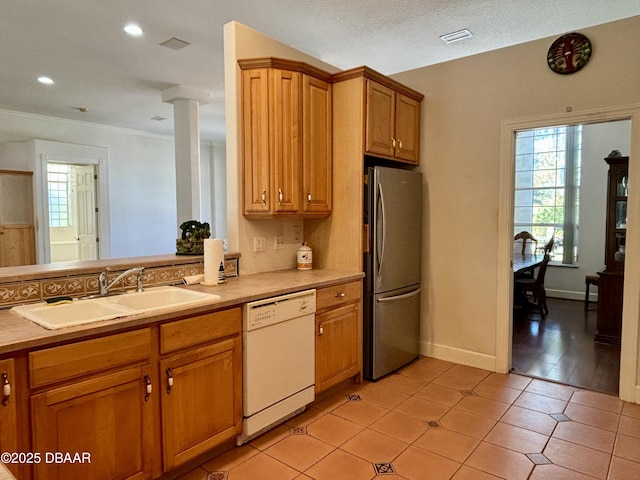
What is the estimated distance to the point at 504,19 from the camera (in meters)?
3.26

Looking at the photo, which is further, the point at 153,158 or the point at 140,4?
the point at 153,158

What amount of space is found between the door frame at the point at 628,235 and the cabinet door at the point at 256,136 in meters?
1.89

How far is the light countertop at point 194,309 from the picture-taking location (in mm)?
1473

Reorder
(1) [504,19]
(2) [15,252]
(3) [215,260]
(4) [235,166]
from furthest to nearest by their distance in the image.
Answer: (2) [15,252], (1) [504,19], (4) [235,166], (3) [215,260]

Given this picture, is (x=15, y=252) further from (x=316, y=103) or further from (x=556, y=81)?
(x=556, y=81)

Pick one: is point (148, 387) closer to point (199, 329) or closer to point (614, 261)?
point (199, 329)

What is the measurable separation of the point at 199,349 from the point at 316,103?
1.92 metres

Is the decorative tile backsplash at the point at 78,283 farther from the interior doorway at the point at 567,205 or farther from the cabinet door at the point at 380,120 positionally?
the interior doorway at the point at 567,205

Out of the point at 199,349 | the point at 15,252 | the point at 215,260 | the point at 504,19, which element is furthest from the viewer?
the point at 15,252

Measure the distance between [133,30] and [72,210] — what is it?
16.9 feet

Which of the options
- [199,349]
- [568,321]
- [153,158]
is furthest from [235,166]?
[153,158]

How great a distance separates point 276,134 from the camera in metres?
2.79

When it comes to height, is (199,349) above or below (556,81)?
below

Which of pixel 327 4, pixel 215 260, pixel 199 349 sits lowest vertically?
pixel 199 349
